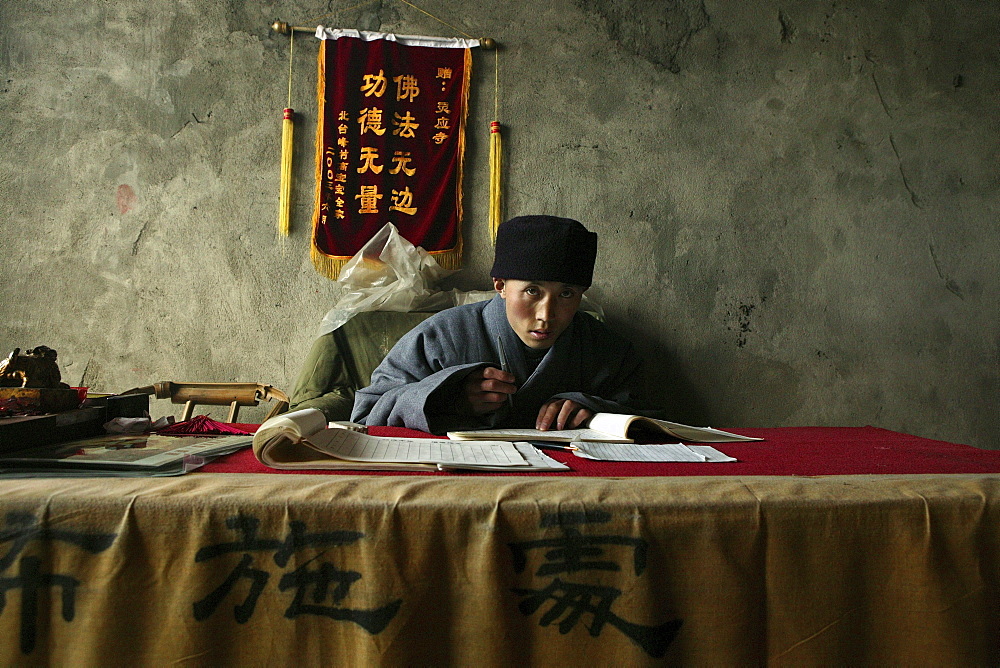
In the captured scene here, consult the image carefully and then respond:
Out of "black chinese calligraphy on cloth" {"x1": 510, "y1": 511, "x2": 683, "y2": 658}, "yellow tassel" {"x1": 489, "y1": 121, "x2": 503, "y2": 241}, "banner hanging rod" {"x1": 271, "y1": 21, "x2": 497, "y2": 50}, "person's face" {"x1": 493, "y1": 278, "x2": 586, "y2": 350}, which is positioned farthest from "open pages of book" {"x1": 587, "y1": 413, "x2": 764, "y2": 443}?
"banner hanging rod" {"x1": 271, "y1": 21, "x2": 497, "y2": 50}

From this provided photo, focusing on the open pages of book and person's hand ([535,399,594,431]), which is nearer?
the open pages of book

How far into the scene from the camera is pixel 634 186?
2562mm

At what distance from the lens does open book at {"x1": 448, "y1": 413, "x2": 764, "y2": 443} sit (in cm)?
116

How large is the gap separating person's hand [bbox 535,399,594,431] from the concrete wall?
1185 millimetres

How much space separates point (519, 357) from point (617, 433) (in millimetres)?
627

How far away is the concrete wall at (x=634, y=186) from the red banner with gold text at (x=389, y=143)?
0.08 meters

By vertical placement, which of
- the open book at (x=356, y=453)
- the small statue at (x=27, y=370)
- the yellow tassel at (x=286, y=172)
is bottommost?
the open book at (x=356, y=453)

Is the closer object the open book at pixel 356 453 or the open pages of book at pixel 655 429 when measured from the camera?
the open book at pixel 356 453

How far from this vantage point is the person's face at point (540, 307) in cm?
166

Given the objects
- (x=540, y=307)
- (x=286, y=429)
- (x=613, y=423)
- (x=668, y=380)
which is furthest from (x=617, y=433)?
(x=668, y=380)

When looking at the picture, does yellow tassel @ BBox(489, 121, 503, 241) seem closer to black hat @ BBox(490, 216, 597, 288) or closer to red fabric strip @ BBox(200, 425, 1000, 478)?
black hat @ BBox(490, 216, 597, 288)

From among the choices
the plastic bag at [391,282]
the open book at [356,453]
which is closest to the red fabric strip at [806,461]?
the open book at [356,453]

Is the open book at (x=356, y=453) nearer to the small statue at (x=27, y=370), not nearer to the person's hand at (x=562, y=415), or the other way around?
the person's hand at (x=562, y=415)

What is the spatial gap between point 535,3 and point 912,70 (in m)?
1.64
